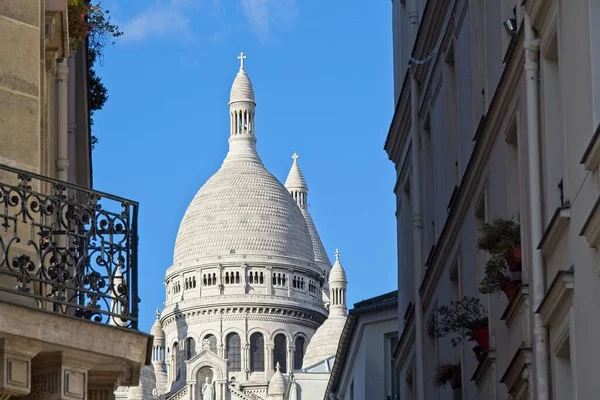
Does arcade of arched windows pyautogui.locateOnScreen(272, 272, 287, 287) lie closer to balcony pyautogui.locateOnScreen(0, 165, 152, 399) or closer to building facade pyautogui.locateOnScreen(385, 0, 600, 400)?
building facade pyautogui.locateOnScreen(385, 0, 600, 400)

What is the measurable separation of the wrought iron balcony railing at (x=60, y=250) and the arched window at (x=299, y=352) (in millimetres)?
151017

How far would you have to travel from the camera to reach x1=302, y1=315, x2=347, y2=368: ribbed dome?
143750 mm

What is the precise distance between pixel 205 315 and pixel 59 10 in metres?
151

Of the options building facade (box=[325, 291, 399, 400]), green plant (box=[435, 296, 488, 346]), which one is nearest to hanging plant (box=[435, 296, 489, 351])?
green plant (box=[435, 296, 488, 346])

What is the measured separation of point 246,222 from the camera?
552 feet

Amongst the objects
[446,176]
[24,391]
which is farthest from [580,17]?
[446,176]

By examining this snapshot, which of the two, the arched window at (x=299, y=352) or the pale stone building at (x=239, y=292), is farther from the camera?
the arched window at (x=299, y=352)

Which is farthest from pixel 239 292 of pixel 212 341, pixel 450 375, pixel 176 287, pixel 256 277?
pixel 450 375

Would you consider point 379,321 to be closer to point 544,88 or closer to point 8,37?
point 544,88

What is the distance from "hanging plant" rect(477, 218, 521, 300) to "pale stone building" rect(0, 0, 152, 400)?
4.56 metres

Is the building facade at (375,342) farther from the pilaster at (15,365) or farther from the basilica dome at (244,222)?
the basilica dome at (244,222)

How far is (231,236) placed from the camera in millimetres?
167250

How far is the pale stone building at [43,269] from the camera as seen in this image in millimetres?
11109

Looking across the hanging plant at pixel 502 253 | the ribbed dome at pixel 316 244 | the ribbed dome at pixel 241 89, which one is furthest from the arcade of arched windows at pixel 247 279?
the hanging plant at pixel 502 253
